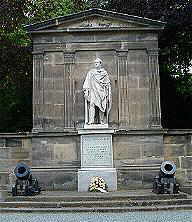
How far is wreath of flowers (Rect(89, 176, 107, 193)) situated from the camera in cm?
1346

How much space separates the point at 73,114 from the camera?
14.8m

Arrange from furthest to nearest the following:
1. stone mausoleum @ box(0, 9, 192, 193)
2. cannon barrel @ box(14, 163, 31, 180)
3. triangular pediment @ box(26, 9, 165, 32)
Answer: triangular pediment @ box(26, 9, 165, 32)
stone mausoleum @ box(0, 9, 192, 193)
cannon barrel @ box(14, 163, 31, 180)

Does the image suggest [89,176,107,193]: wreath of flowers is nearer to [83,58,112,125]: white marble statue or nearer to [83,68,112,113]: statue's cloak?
[83,58,112,125]: white marble statue

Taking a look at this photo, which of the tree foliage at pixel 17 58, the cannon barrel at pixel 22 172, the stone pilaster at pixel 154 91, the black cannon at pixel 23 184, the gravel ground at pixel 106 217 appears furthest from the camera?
the tree foliage at pixel 17 58

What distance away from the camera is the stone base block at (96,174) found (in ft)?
45.6

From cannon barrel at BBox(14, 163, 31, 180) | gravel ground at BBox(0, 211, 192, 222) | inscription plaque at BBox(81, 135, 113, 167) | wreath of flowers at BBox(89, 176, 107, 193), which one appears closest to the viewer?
gravel ground at BBox(0, 211, 192, 222)

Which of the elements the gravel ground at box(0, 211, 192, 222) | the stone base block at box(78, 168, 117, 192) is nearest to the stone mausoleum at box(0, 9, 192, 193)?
the stone base block at box(78, 168, 117, 192)

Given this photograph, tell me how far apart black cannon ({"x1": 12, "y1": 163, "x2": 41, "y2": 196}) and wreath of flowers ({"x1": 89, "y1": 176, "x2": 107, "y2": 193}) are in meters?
1.85

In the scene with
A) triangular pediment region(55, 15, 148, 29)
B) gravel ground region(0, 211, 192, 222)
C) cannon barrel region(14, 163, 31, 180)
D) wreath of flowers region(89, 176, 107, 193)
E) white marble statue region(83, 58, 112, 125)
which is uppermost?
triangular pediment region(55, 15, 148, 29)

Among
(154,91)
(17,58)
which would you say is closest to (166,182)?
(154,91)

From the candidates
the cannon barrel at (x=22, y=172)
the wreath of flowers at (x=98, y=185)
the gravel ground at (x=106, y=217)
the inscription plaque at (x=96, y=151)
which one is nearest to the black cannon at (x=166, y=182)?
the gravel ground at (x=106, y=217)

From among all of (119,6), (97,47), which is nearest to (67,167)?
(97,47)

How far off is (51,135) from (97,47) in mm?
3792

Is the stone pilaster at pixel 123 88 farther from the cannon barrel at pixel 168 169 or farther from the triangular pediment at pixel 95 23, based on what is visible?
the cannon barrel at pixel 168 169
